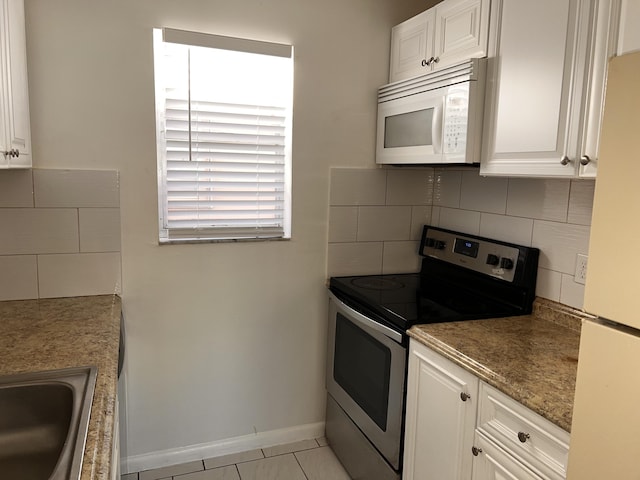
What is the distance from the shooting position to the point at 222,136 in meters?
2.35

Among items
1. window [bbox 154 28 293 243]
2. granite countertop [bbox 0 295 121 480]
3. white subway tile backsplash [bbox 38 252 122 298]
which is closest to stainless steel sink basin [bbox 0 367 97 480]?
granite countertop [bbox 0 295 121 480]

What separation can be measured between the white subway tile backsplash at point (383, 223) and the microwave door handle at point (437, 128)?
2.06 feet

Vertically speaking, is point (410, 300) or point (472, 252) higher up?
point (472, 252)

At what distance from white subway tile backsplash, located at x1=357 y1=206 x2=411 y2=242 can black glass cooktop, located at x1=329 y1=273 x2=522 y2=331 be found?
0.68ft

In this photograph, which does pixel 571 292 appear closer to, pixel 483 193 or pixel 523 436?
pixel 483 193

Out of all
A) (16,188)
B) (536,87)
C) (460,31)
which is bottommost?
(16,188)

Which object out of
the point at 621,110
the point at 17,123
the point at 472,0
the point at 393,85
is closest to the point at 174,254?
the point at 17,123

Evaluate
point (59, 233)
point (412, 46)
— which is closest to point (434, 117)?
point (412, 46)

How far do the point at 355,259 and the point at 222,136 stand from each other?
0.91 meters

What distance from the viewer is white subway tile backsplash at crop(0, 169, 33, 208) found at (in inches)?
79.4

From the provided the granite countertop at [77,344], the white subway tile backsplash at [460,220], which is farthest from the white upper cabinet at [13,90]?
the white subway tile backsplash at [460,220]

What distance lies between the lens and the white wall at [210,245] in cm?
207

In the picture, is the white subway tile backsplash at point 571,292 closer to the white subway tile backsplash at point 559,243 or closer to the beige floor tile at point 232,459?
the white subway tile backsplash at point 559,243

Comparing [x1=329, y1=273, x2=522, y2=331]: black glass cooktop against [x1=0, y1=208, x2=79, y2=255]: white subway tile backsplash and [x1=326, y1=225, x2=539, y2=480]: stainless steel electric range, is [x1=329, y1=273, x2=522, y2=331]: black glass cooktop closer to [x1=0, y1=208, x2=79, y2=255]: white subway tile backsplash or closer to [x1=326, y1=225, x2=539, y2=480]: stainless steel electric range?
[x1=326, y1=225, x2=539, y2=480]: stainless steel electric range
